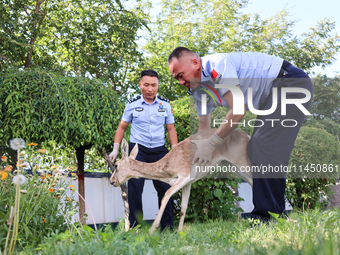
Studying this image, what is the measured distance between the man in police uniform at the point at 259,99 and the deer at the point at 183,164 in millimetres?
124

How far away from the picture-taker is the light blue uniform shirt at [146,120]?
4258 mm

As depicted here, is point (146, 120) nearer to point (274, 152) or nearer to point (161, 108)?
point (161, 108)

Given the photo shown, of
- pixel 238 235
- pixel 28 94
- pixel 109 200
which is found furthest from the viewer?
pixel 109 200

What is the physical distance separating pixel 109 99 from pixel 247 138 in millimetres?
3247

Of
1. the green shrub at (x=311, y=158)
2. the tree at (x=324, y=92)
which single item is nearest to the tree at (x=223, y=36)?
the tree at (x=324, y=92)

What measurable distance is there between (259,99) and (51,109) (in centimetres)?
342

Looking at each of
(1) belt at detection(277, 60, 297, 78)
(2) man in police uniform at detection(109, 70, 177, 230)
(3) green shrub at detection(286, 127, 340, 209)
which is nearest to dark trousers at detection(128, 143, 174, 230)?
(2) man in police uniform at detection(109, 70, 177, 230)

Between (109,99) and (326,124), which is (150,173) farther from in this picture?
(326,124)

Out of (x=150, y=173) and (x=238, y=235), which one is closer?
(x=238, y=235)

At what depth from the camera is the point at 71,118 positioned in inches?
210

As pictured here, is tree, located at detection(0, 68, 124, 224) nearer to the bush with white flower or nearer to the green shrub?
the bush with white flower

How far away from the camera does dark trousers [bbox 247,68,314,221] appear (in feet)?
10.4

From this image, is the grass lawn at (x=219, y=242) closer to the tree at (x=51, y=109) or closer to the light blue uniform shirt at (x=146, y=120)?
the light blue uniform shirt at (x=146, y=120)

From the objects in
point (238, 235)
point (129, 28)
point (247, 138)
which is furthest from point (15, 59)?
point (238, 235)
